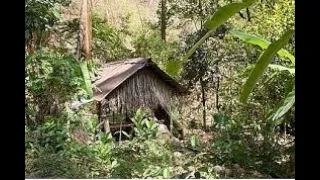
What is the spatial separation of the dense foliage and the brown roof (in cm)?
3

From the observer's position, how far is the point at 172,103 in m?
2.25

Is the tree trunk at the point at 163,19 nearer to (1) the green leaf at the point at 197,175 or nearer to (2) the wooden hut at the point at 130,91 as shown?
(2) the wooden hut at the point at 130,91

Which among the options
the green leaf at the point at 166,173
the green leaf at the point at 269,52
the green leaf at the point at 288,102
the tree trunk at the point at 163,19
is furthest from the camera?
the green leaf at the point at 166,173

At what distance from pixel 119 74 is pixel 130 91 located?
0.29 feet

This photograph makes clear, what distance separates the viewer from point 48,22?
2201mm

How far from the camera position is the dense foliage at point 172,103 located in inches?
85.4

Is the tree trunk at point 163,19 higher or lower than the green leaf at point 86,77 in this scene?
higher

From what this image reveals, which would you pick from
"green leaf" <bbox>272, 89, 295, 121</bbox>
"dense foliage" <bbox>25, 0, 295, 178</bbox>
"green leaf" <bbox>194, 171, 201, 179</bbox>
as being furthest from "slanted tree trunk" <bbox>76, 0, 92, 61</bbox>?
"green leaf" <bbox>272, 89, 295, 121</bbox>

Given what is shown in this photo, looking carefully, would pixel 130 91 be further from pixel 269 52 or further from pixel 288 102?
pixel 269 52

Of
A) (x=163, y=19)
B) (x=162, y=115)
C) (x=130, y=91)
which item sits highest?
(x=163, y=19)

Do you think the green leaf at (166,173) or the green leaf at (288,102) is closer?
the green leaf at (288,102)

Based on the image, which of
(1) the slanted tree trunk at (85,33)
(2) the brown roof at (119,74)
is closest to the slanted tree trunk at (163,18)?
(2) the brown roof at (119,74)

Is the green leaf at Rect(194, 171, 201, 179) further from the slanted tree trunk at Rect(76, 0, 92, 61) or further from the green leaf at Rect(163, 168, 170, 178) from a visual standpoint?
the slanted tree trunk at Rect(76, 0, 92, 61)

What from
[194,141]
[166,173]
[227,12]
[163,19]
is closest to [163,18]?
[163,19]
